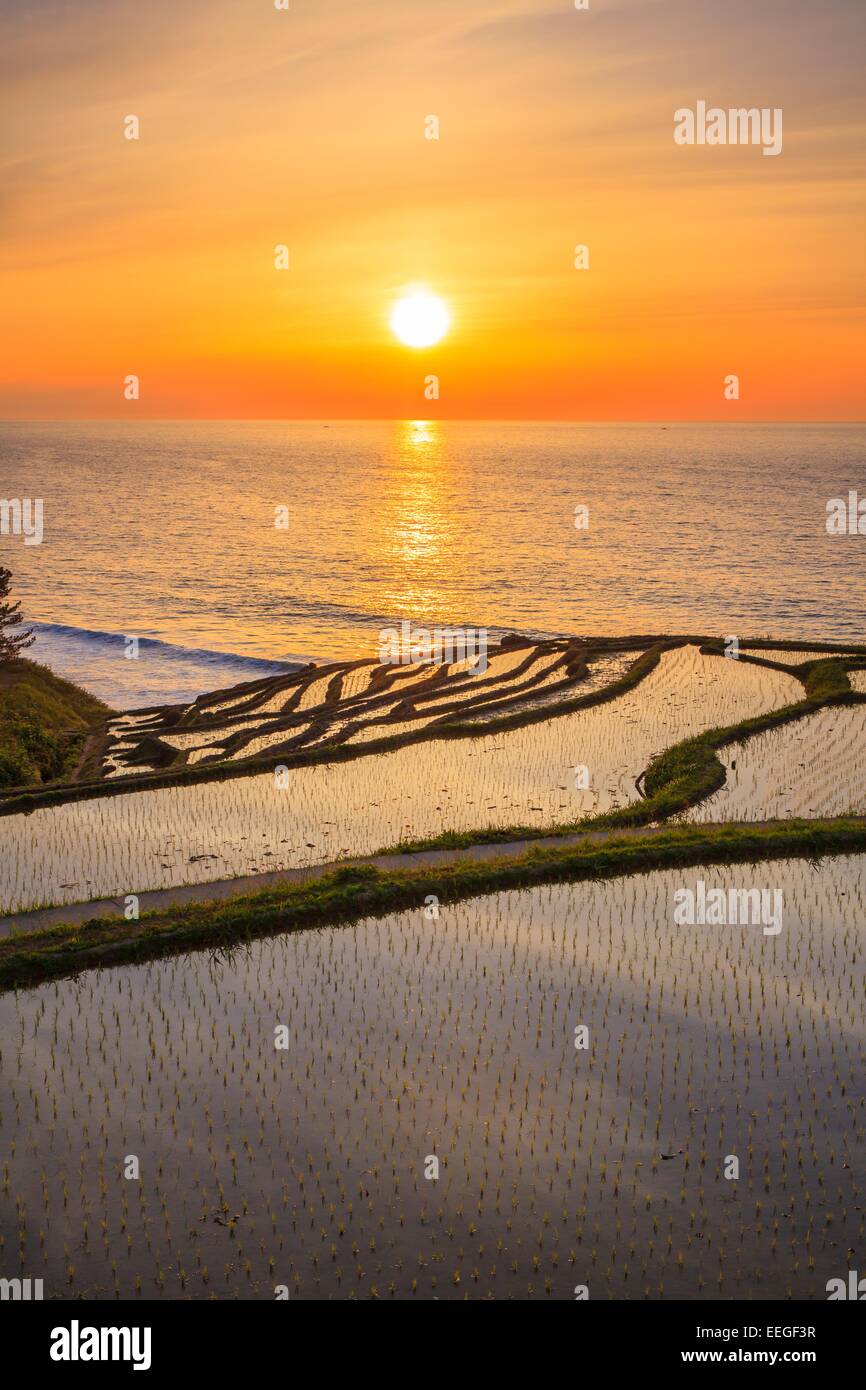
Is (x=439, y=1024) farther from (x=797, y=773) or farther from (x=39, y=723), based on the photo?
(x=39, y=723)

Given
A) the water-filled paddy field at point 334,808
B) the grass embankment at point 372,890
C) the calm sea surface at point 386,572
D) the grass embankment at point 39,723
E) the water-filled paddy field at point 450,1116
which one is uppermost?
the calm sea surface at point 386,572

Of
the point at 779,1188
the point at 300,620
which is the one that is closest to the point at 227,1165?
the point at 779,1188

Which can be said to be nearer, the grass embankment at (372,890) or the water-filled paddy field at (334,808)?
the grass embankment at (372,890)

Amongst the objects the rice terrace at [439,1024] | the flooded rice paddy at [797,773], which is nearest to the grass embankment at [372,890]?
the rice terrace at [439,1024]

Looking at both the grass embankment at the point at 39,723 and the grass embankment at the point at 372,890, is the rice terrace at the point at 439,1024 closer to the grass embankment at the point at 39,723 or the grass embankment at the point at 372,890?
the grass embankment at the point at 372,890

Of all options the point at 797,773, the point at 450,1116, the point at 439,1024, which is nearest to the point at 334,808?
the point at 439,1024

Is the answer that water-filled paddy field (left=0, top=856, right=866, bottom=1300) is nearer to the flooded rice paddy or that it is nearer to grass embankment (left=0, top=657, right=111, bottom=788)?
the flooded rice paddy
